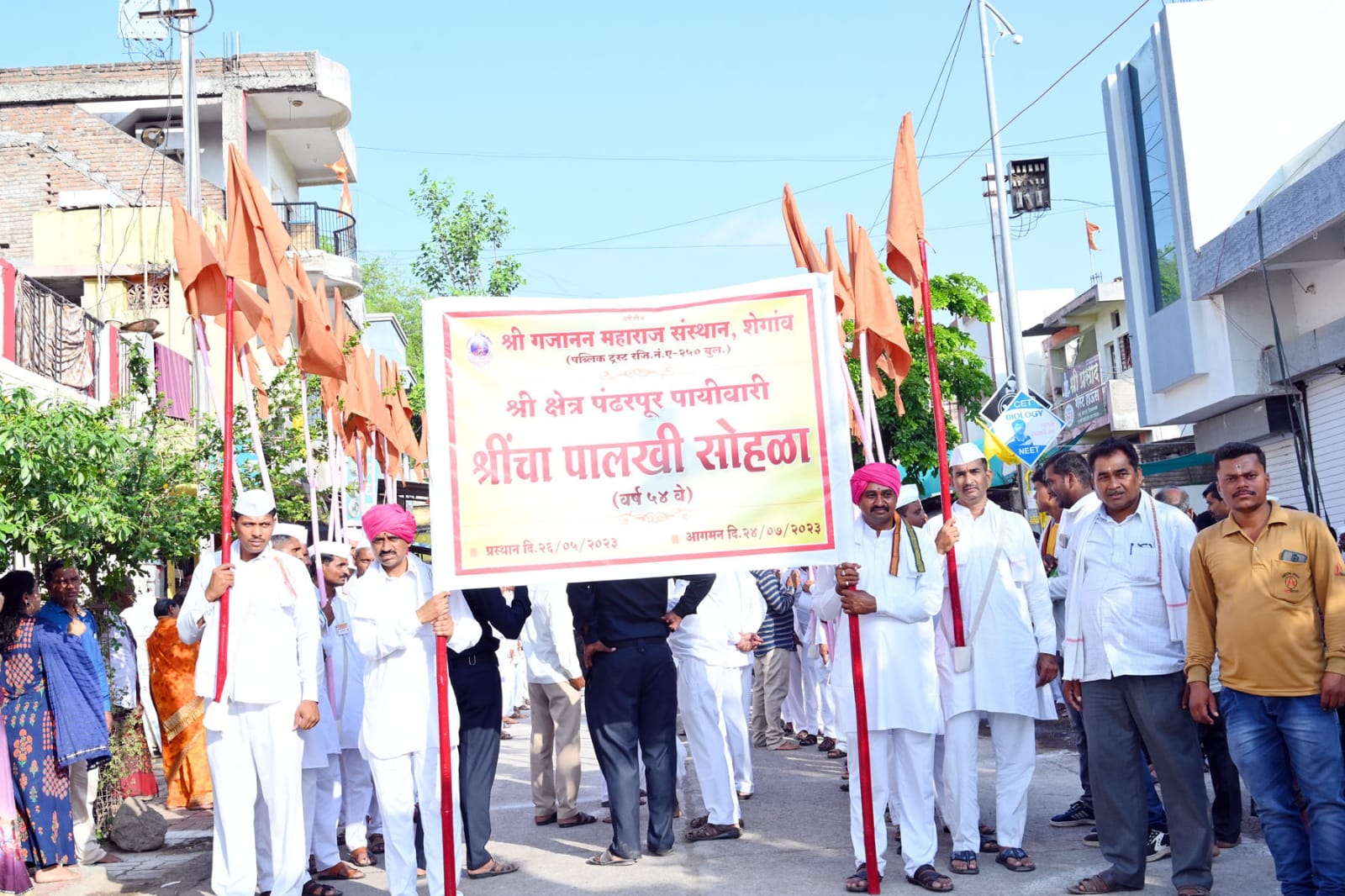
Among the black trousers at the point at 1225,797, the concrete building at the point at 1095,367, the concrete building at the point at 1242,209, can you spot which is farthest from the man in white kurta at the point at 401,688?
the concrete building at the point at 1095,367

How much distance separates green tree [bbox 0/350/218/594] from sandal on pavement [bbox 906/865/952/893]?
15.4 ft

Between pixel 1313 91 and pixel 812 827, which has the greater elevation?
pixel 1313 91

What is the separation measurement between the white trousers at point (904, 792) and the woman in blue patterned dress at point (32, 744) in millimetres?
4589

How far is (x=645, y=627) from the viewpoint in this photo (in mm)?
7465

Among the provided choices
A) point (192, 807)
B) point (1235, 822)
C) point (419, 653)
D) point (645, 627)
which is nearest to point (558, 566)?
point (419, 653)

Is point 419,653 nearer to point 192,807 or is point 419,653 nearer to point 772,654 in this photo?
point 192,807

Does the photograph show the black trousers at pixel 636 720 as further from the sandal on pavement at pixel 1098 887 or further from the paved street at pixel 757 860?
the sandal on pavement at pixel 1098 887

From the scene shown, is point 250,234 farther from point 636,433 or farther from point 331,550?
point 636,433

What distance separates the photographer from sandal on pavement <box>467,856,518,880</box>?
7203 mm

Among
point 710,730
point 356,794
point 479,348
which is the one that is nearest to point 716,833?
point 710,730

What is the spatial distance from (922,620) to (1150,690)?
117 centimetres

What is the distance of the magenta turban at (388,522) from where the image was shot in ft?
21.1

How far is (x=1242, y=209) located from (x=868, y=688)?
1252 cm

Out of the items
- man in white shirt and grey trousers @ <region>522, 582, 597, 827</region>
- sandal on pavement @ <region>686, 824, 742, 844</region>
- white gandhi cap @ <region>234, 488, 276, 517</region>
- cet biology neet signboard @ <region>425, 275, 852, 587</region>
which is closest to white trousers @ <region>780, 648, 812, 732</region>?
man in white shirt and grey trousers @ <region>522, 582, 597, 827</region>
